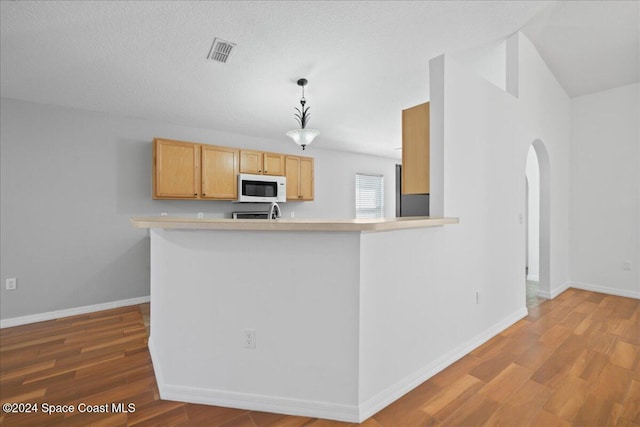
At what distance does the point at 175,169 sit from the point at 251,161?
1094 millimetres

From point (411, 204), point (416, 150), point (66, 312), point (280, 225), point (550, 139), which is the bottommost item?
point (66, 312)

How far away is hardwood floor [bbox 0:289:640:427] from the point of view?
1.62m

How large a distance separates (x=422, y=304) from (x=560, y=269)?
325cm

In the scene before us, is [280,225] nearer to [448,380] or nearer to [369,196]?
[448,380]

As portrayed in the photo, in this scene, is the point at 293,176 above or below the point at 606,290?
above

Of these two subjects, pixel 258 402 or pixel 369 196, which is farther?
pixel 369 196

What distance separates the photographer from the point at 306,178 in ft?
16.9

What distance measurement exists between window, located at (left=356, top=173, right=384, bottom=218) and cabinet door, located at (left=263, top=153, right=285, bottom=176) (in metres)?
2.12

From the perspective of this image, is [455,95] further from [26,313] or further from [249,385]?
[26,313]

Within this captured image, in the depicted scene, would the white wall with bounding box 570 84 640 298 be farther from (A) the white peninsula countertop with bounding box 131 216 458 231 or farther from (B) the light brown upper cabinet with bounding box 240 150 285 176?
(B) the light brown upper cabinet with bounding box 240 150 285 176

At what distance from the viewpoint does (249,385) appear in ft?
5.58

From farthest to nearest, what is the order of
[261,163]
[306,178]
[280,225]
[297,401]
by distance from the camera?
[306,178], [261,163], [297,401], [280,225]

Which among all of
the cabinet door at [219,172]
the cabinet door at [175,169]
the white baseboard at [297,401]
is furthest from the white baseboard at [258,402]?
the cabinet door at [219,172]

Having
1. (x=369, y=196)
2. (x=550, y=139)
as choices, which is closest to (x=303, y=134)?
(x=550, y=139)
